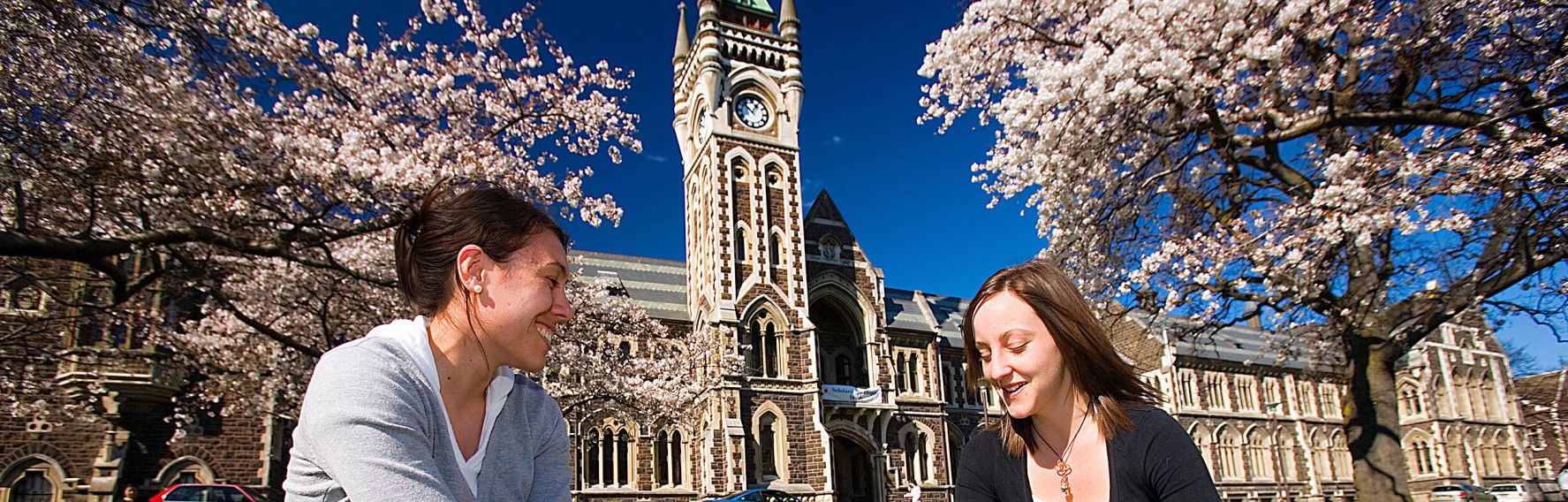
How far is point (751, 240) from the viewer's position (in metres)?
30.5

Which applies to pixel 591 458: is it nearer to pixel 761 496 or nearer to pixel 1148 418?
pixel 761 496

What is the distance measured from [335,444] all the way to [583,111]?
37.3 feet

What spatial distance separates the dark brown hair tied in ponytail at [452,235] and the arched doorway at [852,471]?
3000 cm

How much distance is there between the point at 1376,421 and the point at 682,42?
29.6 meters

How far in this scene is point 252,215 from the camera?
10.2 metres

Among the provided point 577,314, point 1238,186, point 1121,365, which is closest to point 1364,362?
point 1238,186

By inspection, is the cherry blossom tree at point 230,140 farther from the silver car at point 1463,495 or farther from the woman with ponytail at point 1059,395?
the silver car at point 1463,495

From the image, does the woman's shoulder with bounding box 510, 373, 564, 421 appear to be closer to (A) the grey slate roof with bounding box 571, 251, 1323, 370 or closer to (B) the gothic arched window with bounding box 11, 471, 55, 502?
(B) the gothic arched window with bounding box 11, 471, 55, 502

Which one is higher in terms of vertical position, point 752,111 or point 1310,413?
point 752,111

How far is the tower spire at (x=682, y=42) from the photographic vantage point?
35469 mm

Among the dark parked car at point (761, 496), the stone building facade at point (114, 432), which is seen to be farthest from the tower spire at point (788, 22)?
the stone building facade at point (114, 432)

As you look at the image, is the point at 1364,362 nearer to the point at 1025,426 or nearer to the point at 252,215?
the point at 1025,426

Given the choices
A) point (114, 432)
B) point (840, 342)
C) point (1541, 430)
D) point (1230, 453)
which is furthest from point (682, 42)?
point (1541, 430)

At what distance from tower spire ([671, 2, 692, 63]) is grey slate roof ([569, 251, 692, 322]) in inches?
307
